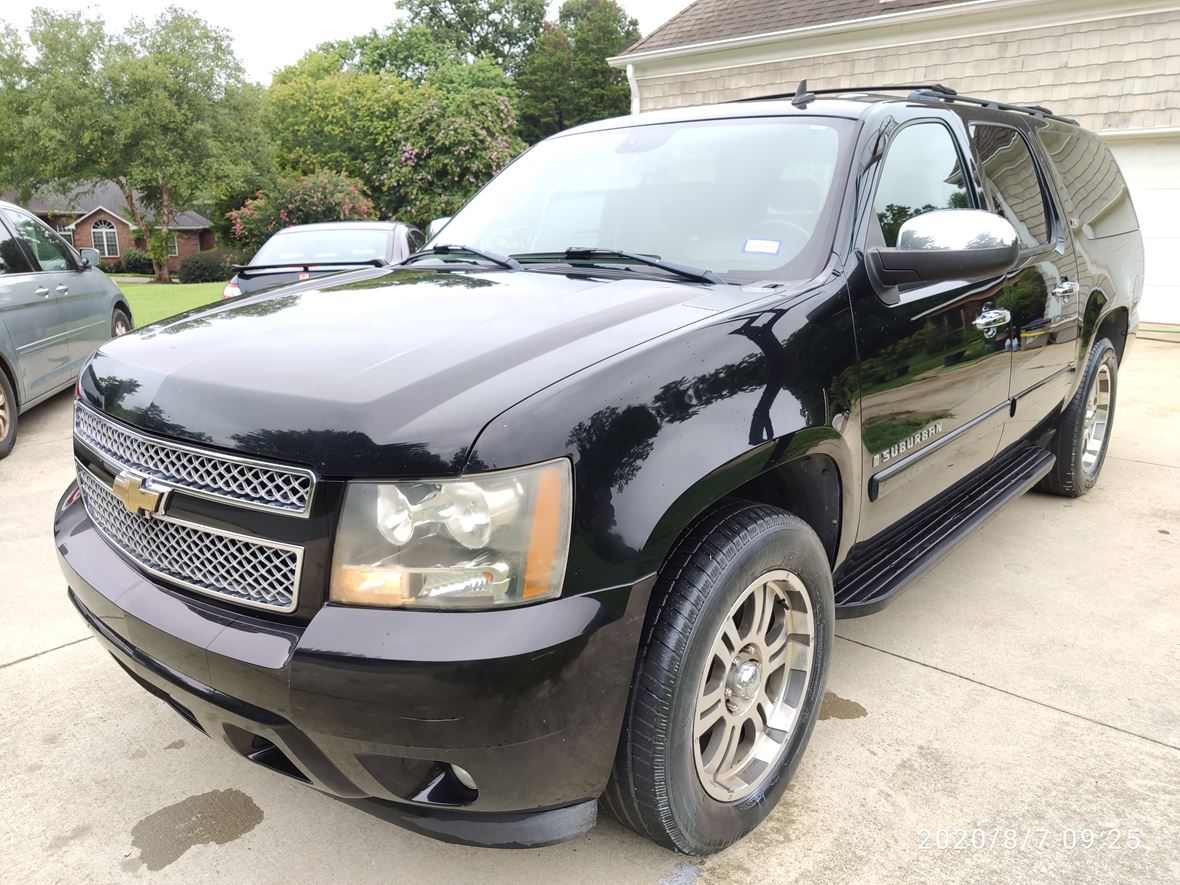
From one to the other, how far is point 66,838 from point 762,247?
8.07ft

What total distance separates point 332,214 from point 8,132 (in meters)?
24.0

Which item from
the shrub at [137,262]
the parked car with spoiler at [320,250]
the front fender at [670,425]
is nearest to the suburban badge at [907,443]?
the front fender at [670,425]

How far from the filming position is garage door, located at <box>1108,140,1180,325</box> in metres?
11.0

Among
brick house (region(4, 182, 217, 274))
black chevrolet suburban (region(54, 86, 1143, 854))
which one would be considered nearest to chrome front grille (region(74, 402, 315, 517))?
black chevrolet suburban (region(54, 86, 1143, 854))

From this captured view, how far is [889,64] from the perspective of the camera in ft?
42.4

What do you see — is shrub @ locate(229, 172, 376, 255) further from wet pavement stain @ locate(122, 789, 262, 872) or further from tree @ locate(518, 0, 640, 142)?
tree @ locate(518, 0, 640, 142)

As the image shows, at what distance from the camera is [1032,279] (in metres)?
3.54

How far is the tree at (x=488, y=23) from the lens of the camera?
59688mm

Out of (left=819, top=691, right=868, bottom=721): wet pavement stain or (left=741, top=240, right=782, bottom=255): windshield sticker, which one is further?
(left=819, top=691, right=868, bottom=721): wet pavement stain

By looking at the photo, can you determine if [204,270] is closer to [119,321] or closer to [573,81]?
[119,321]

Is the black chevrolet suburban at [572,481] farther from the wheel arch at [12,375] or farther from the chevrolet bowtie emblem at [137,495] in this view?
the wheel arch at [12,375]

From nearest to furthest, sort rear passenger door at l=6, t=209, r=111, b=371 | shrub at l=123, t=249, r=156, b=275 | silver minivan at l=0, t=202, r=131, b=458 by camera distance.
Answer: silver minivan at l=0, t=202, r=131, b=458 < rear passenger door at l=6, t=209, r=111, b=371 < shrub at l=123, t=249, r=156, b=275

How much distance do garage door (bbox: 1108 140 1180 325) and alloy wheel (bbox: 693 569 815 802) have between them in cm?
1110

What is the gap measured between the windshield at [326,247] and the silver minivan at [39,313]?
1.50 m
